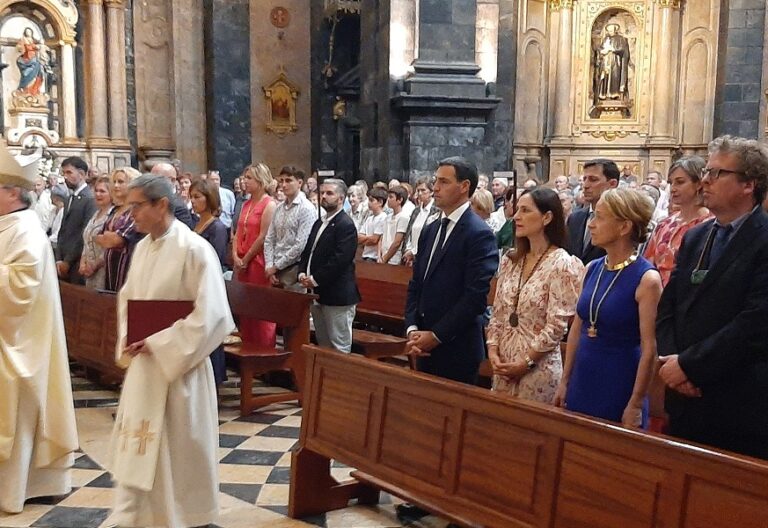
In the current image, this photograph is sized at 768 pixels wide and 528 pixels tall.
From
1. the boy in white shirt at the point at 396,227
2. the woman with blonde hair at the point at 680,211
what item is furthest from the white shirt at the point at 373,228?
the woman with blonde hair at the point at 680,211

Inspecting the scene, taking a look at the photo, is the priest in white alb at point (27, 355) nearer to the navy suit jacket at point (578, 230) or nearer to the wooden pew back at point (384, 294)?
the navy suit jacket at point (578, 230)

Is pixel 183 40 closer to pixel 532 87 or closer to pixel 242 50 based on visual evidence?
pixel 242 50

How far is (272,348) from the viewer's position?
20.3ft

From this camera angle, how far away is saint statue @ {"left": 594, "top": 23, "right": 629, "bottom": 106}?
17.4 meters

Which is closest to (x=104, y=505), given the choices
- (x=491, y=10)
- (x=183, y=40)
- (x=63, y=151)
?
(x=491, y=10)

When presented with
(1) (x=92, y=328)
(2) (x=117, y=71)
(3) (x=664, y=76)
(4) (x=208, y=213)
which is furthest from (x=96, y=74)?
(3) (x=664, y=76)

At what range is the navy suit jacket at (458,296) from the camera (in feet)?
13.3

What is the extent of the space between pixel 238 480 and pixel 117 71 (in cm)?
1291

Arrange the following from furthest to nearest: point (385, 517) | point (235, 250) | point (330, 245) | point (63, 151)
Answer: point (63, 151), point (235, 250), point (330, 245), point (385, 517)

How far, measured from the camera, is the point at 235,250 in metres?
7.39

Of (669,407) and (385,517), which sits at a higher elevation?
(669,407)

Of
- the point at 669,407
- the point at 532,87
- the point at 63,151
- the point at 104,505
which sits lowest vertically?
the point at 104,505

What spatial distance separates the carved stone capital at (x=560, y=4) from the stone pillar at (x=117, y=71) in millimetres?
8871

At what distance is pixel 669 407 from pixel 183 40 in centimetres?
1518
